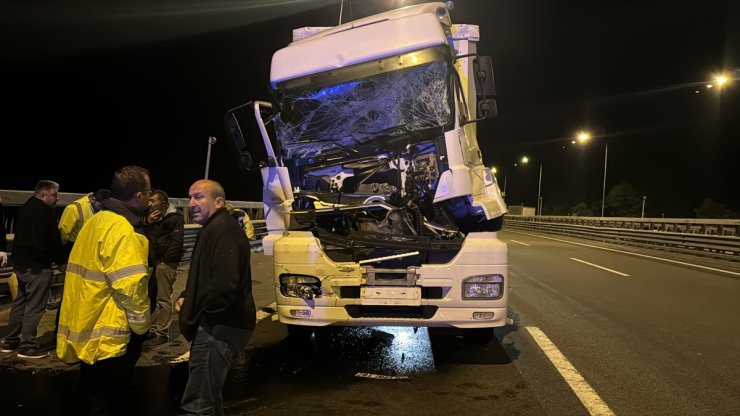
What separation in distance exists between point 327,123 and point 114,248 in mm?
3314

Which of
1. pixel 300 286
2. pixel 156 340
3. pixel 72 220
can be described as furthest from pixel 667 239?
pixel 72 220

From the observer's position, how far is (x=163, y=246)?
5590mm

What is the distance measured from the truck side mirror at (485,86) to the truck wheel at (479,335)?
2214 millimetres

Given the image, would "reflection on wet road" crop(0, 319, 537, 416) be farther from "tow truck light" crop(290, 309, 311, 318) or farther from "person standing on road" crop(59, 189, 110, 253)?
"person standing on road" crop(59, 189, 110, 253)

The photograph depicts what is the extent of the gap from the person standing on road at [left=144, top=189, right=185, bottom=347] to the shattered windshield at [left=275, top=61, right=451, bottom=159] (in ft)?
4.50

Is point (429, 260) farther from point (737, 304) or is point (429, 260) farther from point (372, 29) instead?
point (737, 304)

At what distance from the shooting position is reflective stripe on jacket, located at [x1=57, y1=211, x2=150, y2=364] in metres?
2.96

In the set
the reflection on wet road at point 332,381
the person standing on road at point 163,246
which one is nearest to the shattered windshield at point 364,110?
the person standing on road at point 163,246

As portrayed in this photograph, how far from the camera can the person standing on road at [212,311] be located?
3064 millimetres

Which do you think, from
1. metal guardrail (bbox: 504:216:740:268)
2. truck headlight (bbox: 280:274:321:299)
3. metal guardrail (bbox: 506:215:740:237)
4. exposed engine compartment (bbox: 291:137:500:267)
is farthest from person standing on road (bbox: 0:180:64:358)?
metal guardrail (bbox: 506:215:740:237)

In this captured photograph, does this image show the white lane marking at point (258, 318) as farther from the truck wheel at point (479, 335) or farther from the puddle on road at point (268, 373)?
the truck wheel at point (479, 335)

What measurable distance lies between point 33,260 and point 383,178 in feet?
11.8

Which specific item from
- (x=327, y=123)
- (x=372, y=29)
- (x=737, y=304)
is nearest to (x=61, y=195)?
(x=327, y=123)

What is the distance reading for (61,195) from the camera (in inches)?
285
